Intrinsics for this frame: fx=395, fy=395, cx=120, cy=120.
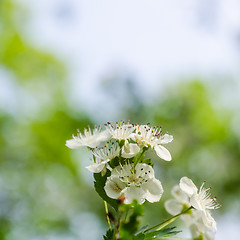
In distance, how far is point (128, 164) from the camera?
50.8 inches

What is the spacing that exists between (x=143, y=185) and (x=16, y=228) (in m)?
5.01

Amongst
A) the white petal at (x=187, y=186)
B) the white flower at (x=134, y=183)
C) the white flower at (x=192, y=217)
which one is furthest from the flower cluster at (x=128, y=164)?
the white flower at (x=192, y=217)

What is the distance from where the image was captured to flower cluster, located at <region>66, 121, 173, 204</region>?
1232 millimetres

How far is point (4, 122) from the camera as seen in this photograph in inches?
283

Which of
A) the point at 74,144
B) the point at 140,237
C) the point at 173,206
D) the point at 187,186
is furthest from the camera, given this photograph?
the point at 173,206

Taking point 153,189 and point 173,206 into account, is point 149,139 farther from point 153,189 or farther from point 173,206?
point 173,206

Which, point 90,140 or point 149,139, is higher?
point 90,140

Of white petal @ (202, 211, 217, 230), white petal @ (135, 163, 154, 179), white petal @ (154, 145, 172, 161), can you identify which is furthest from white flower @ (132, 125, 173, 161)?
white petal @ (202, 211, 217, 230)

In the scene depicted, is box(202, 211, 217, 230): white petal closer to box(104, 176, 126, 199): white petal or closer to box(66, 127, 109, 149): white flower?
box(104, 176, 126, 199): white petal

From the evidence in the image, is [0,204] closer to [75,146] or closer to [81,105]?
[81,105]

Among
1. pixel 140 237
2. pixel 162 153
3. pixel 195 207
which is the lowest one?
pixel 140 237

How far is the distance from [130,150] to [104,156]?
0.38 feet

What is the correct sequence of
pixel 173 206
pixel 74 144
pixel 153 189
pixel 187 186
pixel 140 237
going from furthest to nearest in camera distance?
pixel 173 206, pixel 74 144, pixel 187 186, pixel 153 189, pixel 140 237

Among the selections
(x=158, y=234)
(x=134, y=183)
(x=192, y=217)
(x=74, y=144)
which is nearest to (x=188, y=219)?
(x=192, y=217)
